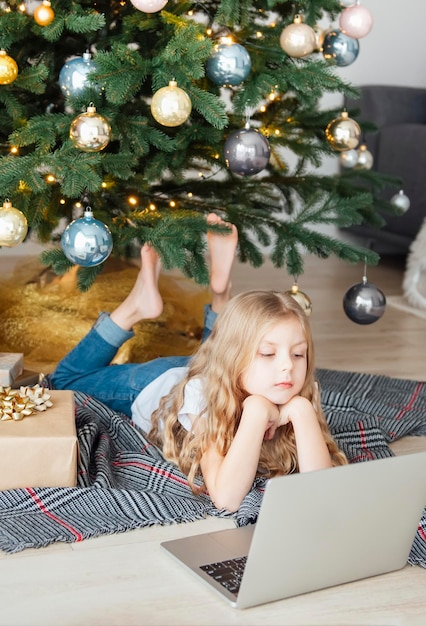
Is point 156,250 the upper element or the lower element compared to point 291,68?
lower

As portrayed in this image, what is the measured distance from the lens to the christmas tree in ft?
5.86

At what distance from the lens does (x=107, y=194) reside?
2.22m

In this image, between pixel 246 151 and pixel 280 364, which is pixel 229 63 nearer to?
pixel 246 151

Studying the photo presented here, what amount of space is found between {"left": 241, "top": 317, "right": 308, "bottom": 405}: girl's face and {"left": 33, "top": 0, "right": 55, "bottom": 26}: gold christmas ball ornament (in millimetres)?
792

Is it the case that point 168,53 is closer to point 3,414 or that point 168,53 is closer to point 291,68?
point 291,68

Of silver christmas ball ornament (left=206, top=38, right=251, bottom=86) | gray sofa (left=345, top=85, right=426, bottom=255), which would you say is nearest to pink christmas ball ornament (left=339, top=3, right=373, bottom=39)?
silver christmas ball ornament (left=206, top=38, right=251, bottom=86)

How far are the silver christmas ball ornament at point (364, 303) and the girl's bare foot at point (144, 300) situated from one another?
542 millimetres

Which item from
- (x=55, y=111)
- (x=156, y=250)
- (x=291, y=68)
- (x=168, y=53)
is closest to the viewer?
(x=168, y=53)

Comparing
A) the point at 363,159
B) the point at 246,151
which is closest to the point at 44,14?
the point at 246,151

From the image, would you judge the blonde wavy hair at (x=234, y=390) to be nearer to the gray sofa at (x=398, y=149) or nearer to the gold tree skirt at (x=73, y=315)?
the gold tree skirt at (x=73, y=315)

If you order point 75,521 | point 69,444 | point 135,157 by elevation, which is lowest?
point 75,521

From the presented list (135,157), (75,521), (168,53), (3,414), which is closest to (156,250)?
(135,157)

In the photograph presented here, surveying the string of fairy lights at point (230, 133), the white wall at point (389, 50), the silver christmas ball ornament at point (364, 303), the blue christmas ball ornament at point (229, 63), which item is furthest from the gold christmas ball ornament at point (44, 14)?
the white wall at point (389, 50)

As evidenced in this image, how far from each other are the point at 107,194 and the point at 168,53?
528 mm
